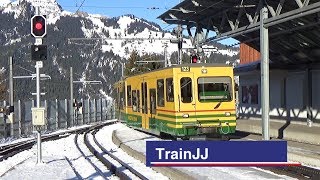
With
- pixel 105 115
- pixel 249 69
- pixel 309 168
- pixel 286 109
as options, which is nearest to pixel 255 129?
pixel 286 109

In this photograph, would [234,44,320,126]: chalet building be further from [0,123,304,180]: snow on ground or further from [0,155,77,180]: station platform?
[0,155,77,180]: station platform

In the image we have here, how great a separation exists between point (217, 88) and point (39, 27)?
7149 millimetres

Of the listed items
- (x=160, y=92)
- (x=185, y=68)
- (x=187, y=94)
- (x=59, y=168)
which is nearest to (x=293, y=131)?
(x=187, y=94)

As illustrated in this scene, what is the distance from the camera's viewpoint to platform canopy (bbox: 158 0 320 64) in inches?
798

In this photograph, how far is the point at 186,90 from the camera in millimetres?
19359

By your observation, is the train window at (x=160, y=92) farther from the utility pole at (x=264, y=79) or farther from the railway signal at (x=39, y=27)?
the railway signal at (x=39, y=27)

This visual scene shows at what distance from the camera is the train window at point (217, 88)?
63.7ft

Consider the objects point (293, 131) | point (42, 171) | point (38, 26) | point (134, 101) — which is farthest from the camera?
point (134, 101)

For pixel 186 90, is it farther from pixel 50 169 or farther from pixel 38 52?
pixel 50 169

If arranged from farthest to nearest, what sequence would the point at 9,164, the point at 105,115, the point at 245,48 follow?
the point at 105,115 < the point at 245,48 < the point at 9,164

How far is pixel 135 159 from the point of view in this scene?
17156 millimetres

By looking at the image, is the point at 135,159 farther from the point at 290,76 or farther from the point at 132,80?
the point at 290,76

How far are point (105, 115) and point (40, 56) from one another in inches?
2055

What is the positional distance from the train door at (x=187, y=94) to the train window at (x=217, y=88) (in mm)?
262
